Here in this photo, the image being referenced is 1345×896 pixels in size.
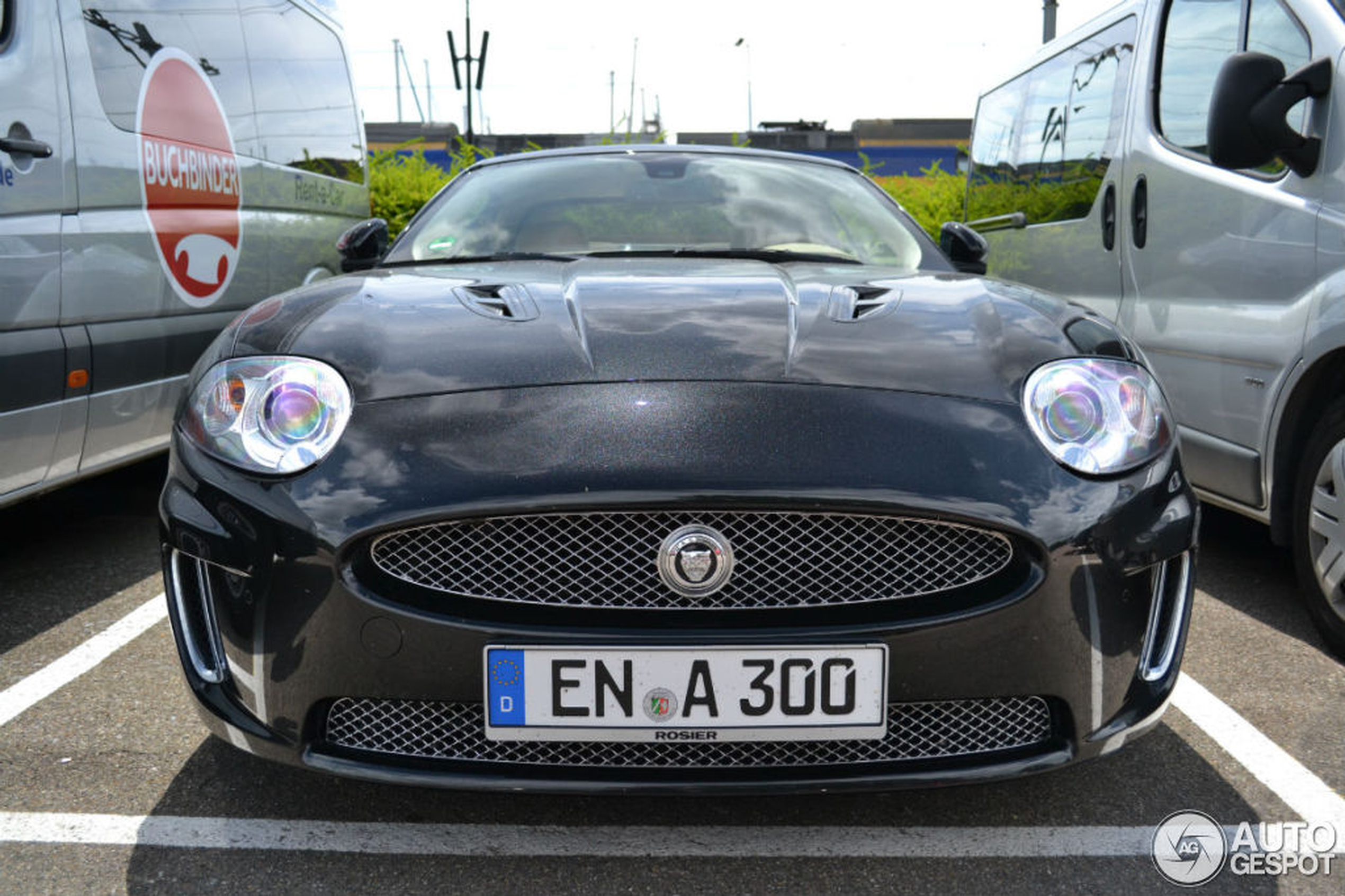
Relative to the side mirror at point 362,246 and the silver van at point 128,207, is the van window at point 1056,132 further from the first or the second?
the silver van at point 128,207

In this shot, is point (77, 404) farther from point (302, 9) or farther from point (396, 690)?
point (302, 9)

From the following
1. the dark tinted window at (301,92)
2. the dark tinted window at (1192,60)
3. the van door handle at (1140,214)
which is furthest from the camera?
the dark tinted window at (301,92)

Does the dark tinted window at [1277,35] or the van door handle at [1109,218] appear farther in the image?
the van door handle at [1109,218]

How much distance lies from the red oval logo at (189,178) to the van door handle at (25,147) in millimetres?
571

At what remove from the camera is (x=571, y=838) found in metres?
2.03

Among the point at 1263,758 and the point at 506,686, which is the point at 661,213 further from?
the point at 1263,758

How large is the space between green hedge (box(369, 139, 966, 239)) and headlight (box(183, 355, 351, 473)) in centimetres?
898

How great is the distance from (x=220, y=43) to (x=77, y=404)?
1.72 metres

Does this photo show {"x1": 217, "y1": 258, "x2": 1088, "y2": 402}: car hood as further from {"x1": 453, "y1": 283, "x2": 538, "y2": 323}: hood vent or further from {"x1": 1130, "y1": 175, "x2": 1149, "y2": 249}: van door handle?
{"x1": 1130, "y1": 175, "x2": 1149, "y2": 249}: van door handle

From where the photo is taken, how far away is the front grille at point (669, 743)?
183 centimetres

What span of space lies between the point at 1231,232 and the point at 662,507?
239cm

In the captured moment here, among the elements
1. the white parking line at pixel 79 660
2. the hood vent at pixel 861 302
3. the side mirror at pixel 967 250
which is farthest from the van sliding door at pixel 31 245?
the side mirror at pixel 967 250

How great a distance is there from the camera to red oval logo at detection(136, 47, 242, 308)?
3.88m

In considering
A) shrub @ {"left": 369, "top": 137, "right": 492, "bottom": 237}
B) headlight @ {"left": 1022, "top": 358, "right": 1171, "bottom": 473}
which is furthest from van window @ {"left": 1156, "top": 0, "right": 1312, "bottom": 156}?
shrub @ {"left": 369, "top": 137, "right": 492, "bottom": 237}
